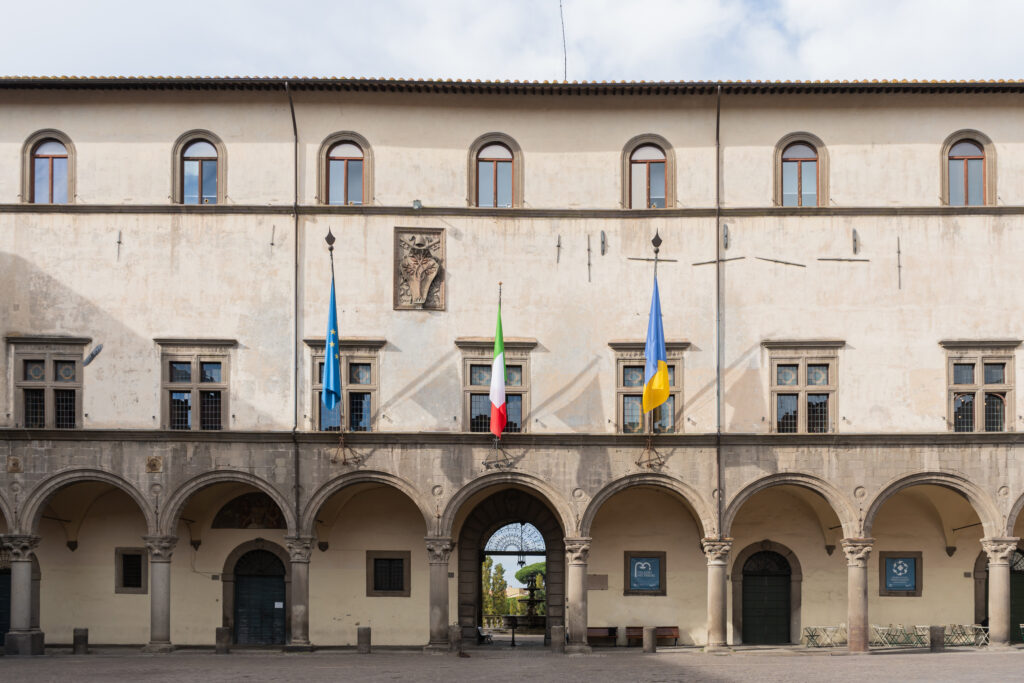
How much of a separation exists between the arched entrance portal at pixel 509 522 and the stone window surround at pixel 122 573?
288 inches

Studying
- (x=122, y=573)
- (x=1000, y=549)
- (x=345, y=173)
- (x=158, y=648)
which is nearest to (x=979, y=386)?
(x=1000, y=549)

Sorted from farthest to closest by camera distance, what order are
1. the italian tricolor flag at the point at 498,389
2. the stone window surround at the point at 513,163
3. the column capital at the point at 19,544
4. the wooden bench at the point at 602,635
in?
the wooden bench at the point at 602,635 < the stone window surround at the point at 513,163 < the column capital at the point at 19,544 < the italian tricolor flag at the point at 498,389

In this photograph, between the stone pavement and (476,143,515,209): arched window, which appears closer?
the stone pavement

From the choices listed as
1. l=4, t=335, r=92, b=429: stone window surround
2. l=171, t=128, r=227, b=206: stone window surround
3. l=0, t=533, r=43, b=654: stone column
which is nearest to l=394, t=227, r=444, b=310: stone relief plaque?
l=171, t=128, r=227, b=206: stone window surround

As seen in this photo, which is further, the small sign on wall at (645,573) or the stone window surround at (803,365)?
the small sign on wall at (645,573)

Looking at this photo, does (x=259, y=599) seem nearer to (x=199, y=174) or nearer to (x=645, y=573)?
(x=645, y=573)

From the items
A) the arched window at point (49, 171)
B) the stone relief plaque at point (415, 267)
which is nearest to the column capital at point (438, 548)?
the stone relief plaque at point (415, 267)

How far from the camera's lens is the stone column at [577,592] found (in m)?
26.9

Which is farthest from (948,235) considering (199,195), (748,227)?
(199,195)

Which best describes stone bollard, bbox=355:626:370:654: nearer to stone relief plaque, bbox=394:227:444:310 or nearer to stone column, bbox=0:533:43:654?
stone column, bbox=0:533:43:654

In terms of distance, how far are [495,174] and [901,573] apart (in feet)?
43.4

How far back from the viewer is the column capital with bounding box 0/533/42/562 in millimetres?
26906

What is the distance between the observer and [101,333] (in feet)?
90.2

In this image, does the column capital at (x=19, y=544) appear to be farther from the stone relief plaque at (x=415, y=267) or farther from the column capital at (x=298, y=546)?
the stone relief plaque at (x=415, y=267)
